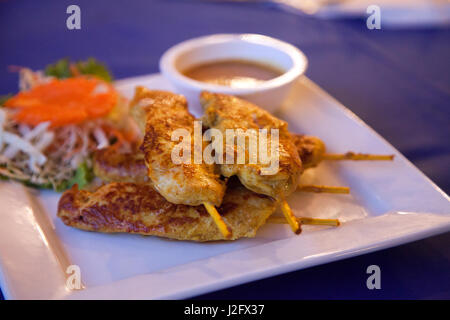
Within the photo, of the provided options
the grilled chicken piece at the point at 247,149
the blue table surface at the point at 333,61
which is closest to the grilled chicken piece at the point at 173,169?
the grilled chicken piece at the point at 247,149

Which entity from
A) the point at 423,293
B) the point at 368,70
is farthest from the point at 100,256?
the point at 368,70

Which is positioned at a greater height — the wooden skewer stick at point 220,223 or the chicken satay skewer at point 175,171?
the chicken satay skewer at point 175,171

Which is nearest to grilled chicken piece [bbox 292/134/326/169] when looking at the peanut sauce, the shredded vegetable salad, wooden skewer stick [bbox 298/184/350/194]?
wooden skewer stick [bbox 298/184/350/194]

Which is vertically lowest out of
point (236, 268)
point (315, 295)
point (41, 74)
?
point (315, 295)

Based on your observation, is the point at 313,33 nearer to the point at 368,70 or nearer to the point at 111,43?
the point at 368,70

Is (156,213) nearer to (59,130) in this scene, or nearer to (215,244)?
Result: (215,244)

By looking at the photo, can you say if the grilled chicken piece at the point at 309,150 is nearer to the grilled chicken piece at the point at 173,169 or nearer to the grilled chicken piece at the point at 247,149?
the grilled chicken piece at the point at 247,149

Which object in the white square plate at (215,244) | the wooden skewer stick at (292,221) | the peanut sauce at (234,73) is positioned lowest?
the white square plate at (215,244)
